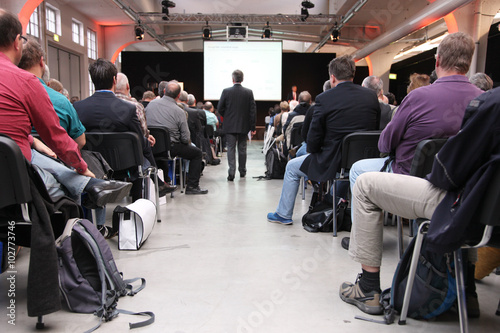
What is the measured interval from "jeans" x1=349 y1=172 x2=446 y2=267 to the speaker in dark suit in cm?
370

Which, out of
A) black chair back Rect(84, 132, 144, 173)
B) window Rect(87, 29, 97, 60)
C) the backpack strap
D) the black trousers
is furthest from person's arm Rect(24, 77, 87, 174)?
window Rect(87, 29, 97, 60)

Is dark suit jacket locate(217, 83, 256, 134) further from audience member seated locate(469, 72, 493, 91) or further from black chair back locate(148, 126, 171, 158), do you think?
audience member seated locate(469, 72, 493, 91)

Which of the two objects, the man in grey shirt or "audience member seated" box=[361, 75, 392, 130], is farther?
the man in grey shirt

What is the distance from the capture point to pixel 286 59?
16469 millimetres

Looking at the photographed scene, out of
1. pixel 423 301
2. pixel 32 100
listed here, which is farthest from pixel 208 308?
pixel 32 100

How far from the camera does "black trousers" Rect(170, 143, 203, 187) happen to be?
4207 millimetres

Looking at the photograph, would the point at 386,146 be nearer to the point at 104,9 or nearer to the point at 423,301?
the point at 423,301

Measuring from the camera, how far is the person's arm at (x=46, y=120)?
154 centimetres

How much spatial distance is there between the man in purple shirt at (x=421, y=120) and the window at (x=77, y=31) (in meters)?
13.1

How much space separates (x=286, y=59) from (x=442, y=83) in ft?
50.0

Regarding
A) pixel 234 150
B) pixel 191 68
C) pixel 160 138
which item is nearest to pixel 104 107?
pixel 160 138

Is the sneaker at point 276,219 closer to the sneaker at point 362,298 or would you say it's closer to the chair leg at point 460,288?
the sneaker at point 362,298

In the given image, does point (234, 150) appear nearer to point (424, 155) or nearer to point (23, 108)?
point (424, 155)

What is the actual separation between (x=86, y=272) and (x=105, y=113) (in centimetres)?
141
